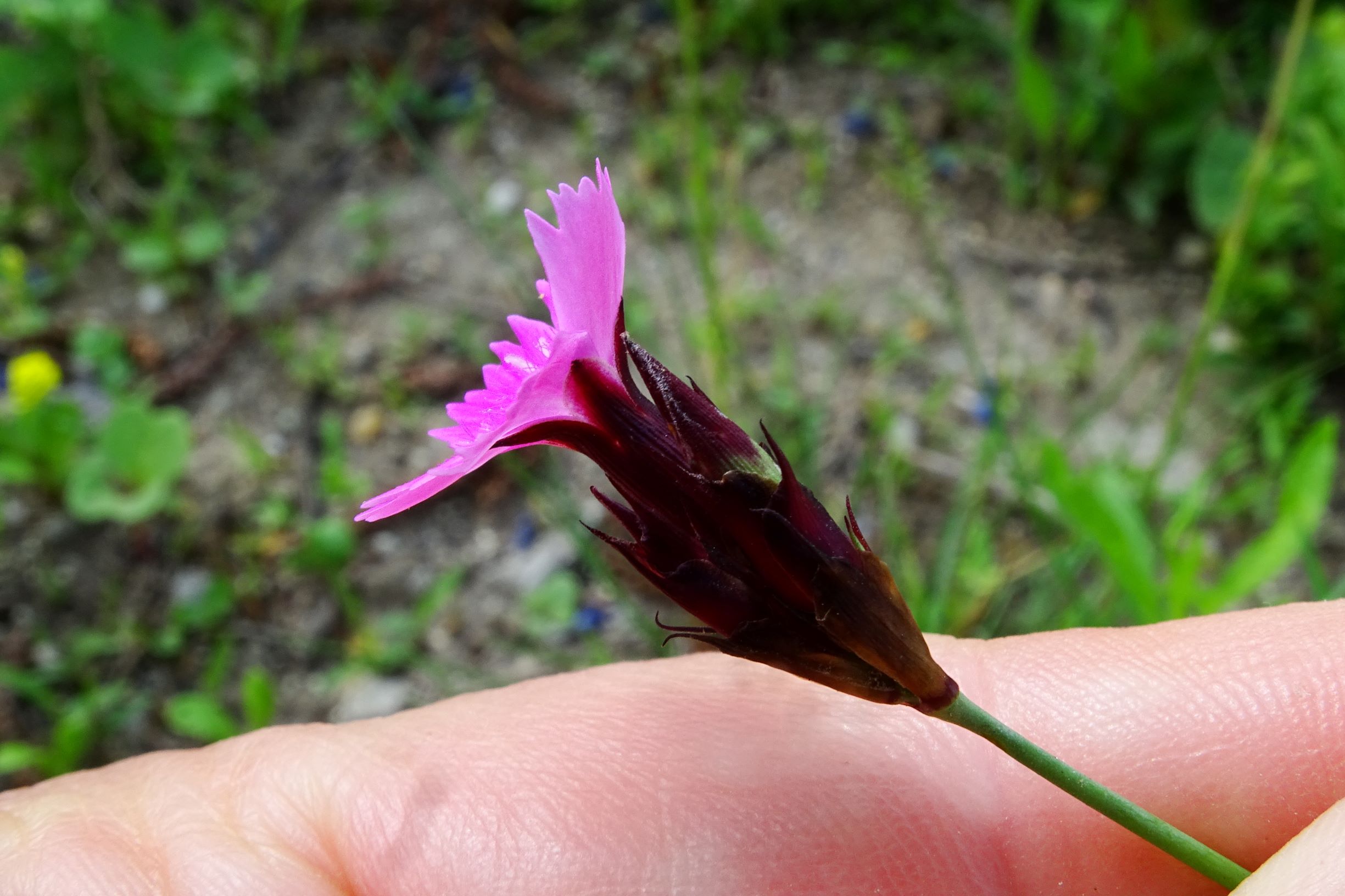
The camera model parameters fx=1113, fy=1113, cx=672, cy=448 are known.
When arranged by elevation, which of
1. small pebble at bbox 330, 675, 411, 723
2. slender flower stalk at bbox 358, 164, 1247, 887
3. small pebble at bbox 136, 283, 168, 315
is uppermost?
small pebble at bbox 136, 283, 168, 315

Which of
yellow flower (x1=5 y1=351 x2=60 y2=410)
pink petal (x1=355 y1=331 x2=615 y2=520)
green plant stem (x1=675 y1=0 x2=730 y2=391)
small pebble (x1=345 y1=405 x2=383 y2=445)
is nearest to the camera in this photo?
pink petal (x1=355 y1=331 x2=615 y2=520)

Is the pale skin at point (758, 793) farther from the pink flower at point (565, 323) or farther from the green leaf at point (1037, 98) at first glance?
the green leaf at point (1037, 98)

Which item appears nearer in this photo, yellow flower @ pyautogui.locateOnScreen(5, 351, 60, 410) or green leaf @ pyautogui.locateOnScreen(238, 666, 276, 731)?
green leaf @ pyautogui.locateOnScreen(238, 666, 276, 731)

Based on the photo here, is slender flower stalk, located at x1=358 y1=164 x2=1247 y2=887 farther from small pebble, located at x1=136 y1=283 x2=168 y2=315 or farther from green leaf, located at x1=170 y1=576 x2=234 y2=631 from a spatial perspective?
small pebble, located at x1=136 y1=283 x2=168 y2=315

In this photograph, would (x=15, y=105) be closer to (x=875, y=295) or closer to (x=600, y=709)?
(x=875, y=295)

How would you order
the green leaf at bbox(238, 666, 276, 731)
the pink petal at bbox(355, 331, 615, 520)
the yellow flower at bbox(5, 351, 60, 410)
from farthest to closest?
the yellow flower at bbox(5, 351, 60, 410) → the green leaf at bbox(238, 666, 276, 731) → the pink petal at bbox(355, 331, 615, 520)

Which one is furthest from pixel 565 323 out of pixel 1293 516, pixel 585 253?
pixel 1293 516

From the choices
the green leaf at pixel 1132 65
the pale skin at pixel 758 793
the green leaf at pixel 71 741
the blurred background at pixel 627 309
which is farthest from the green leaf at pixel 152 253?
the green leaf at pixel 1132 65

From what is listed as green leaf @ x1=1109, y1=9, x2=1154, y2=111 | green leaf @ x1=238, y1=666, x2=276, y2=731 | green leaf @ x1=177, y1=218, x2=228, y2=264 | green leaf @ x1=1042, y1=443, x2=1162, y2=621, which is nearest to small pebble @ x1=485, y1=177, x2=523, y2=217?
green leaf @ x1=177, y1=218, x2=228, y2=264
